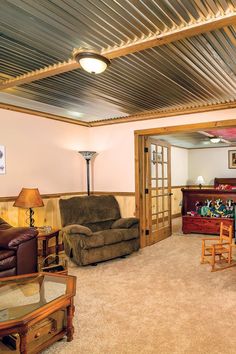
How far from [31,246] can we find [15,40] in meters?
2.14

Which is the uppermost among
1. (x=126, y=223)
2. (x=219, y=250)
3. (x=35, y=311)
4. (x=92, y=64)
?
(x=92, y=64)

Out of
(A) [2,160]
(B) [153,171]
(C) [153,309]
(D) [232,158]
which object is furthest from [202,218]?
(A) [2,160]

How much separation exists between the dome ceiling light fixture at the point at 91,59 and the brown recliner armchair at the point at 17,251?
6.37 ft

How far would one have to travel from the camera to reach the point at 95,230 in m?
4.62

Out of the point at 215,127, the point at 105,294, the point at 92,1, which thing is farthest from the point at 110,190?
the point at 92,1

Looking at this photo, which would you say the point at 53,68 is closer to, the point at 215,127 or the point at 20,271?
the point at 20,271

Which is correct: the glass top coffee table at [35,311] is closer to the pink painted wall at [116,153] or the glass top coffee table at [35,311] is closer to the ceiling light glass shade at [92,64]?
the ceiling light glass shade at [92,64]

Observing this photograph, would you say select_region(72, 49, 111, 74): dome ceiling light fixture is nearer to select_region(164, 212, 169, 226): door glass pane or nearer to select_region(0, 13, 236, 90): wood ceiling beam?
select_region(0, 13, 236, 90): wood ceiling beam

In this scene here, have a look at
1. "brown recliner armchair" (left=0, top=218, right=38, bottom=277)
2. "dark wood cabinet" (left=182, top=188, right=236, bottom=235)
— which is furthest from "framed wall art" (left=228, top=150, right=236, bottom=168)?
"brown recliner armchair" (left=0, top=218, right=38, bottom=277)

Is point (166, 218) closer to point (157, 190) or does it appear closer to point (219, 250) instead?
point (157, 190)

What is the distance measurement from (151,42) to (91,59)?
0.51 metres

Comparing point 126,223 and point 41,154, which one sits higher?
point 41,154

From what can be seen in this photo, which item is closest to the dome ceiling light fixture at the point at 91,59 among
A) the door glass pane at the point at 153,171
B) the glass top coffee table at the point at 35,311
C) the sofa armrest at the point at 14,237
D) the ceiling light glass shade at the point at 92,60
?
the ceiling light glass shade at the point at 92,60

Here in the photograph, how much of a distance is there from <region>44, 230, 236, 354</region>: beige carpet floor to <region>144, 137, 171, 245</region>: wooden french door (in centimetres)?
117
